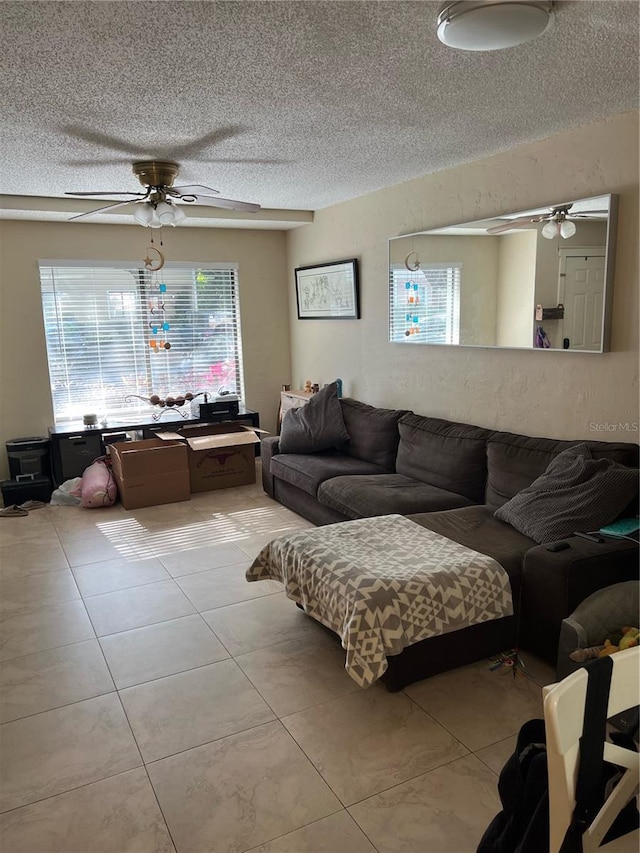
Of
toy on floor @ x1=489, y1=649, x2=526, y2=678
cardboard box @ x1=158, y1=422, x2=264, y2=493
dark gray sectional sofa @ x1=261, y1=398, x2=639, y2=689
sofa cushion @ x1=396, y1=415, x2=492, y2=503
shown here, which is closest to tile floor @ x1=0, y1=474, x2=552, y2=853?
toy on floor @ x1=489, y1=649, x2=526, y2=678

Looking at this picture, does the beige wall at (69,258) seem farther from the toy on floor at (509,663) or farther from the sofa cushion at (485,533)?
the toy on floor at (509,663)

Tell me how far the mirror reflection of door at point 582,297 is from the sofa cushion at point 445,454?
0.81 metres

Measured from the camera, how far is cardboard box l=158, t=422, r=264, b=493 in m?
5.25

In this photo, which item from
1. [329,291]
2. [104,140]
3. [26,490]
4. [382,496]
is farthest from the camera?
[329,291]

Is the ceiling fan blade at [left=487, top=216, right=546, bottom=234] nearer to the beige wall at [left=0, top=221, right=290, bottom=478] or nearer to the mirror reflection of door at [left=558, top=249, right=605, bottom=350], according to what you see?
the mirror reflection of door at [left=558, top=249, right=605, bottom=350]

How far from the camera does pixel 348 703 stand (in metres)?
2.43

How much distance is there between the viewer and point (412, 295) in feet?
14.8

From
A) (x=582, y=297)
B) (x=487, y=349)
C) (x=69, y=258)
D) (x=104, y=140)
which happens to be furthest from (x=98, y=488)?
(x=582, y=297)

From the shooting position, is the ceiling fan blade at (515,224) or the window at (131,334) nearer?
the ceiling fan blade at (515,224)

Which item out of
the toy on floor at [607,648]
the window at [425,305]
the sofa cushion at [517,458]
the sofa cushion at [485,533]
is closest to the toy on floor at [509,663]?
the sofa cushion at [485,533]

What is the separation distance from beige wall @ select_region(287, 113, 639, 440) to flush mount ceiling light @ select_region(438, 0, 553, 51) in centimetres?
132

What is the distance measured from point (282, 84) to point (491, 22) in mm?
869

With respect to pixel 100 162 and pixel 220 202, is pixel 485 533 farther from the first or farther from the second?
pixel 100 162

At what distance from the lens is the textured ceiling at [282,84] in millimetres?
1874
